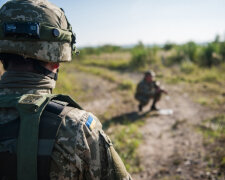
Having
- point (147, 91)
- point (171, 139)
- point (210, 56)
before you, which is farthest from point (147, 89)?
point (210, 56)

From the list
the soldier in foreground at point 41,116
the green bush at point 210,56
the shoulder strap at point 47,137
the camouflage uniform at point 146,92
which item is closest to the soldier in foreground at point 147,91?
the camouflage uniform at point 146,92

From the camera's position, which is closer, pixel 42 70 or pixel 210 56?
pixel 42 70

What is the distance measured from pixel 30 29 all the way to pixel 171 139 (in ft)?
14.2

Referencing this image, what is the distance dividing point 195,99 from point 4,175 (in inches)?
304

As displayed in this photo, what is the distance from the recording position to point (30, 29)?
1.37 meters

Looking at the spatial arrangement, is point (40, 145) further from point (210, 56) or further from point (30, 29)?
point (210, 56)

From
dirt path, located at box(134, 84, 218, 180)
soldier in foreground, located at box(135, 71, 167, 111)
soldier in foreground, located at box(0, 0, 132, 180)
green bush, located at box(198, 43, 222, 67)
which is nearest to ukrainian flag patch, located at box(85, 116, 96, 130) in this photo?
soldier in foreground, located at box(0, 0, 132, 180)

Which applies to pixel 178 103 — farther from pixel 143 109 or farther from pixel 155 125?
pixel 155 125

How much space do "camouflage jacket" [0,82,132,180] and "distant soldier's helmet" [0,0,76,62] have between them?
26 cm

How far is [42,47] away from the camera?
1464 mm

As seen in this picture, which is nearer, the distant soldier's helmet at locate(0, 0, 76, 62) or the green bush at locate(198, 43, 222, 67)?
the distant soldier's helmet at locate(0, 0, 76, 62)

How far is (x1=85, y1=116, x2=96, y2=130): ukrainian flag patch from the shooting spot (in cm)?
125

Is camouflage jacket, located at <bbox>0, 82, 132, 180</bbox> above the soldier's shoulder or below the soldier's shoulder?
below

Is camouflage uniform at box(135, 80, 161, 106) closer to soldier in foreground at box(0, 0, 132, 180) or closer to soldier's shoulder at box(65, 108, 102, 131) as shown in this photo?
soldier in foreground at box(0, 0, 132, 180)
